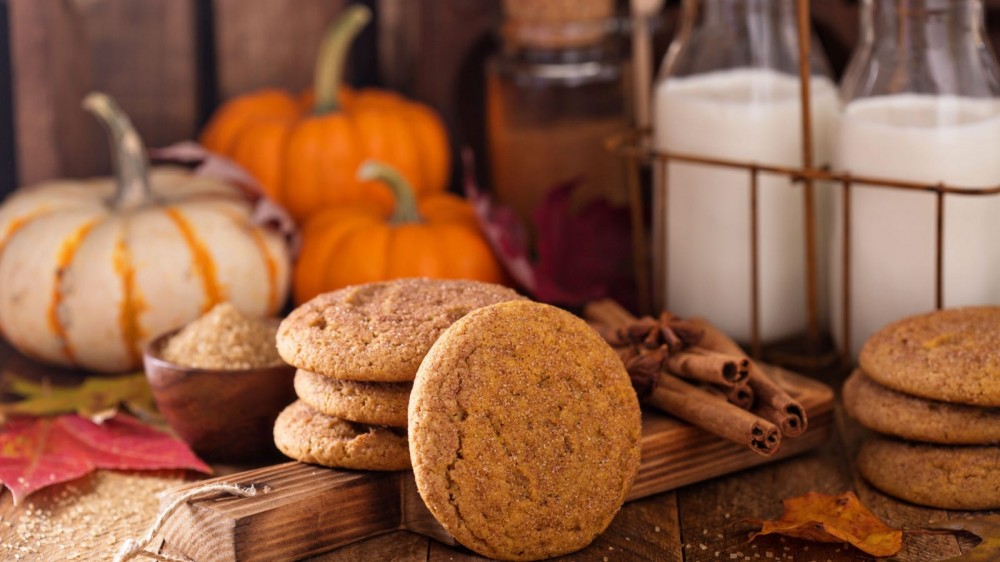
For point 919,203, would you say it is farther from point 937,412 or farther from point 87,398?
point 87,398

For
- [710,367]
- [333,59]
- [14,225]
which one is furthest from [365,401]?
[333,59]

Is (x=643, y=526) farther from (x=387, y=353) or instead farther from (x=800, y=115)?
(x=800, y=115)

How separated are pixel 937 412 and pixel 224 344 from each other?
647 mm

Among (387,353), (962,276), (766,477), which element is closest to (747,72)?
(962,276)

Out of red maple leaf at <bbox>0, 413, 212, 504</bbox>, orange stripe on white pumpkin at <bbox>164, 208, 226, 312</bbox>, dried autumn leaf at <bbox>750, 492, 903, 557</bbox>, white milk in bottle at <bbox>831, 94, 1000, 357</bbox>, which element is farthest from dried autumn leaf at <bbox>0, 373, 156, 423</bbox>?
white milk in bottle at <bbox>831, 94, 1000, 357</bbox>

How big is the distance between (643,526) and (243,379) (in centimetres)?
38

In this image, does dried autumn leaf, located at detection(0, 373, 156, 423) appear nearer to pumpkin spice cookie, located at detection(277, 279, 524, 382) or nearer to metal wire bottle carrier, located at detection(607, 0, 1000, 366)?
pumpkin spice cookie, located at detection(277, 279, 524, 382)

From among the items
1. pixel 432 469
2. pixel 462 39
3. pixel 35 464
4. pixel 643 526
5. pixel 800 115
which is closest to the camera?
pixel 432 469

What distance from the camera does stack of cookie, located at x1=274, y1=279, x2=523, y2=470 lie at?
909 millimetres

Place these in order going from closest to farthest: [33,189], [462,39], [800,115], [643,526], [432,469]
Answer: [432,469]
[643,526]
[800,115]
[33,189]
[462,39]

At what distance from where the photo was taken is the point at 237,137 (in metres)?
1.66

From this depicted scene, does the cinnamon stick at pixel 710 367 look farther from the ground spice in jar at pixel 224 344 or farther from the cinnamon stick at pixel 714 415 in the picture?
the ground spice in jar at pixel 224 344

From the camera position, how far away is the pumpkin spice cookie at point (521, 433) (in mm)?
857

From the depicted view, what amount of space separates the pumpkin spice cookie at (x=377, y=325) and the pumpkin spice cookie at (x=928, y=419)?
33cm
